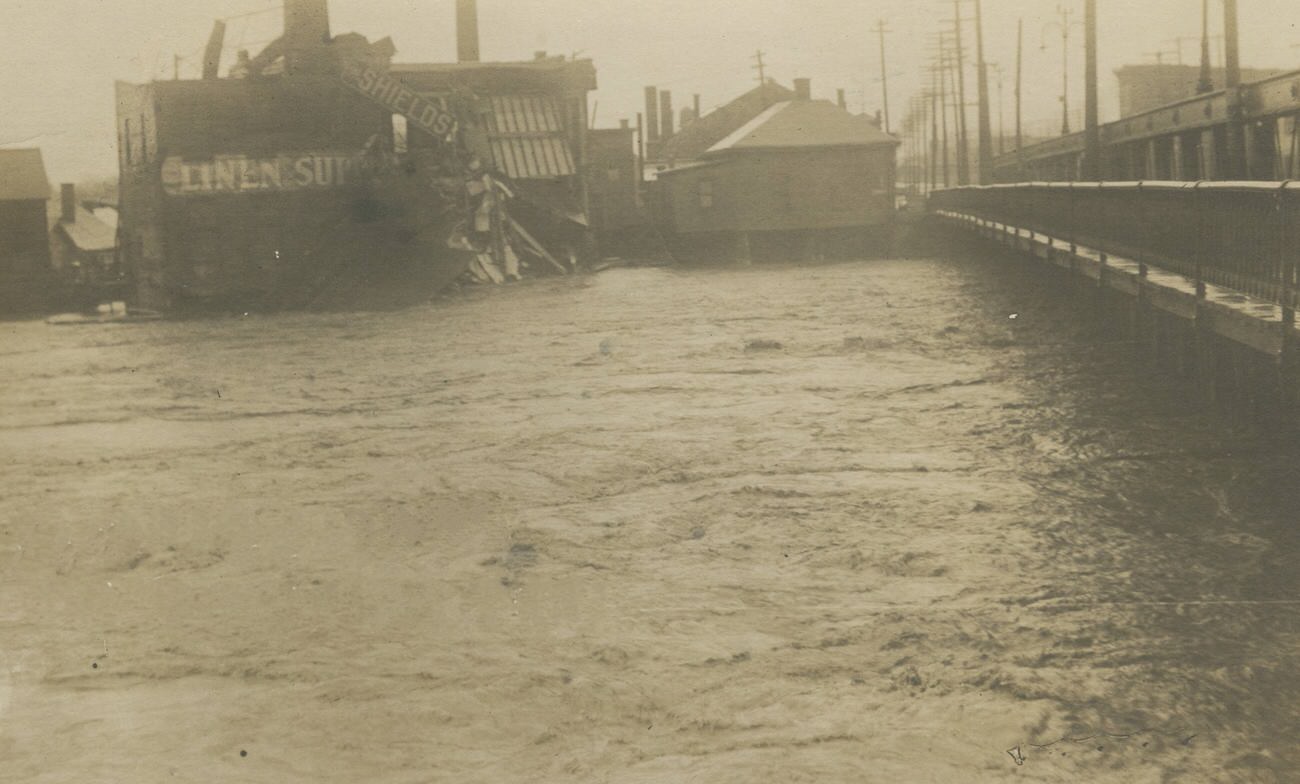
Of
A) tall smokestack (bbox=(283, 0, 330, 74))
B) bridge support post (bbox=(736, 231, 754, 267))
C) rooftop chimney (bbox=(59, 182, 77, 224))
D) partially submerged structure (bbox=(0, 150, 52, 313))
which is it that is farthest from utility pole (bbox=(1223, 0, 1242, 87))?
rooftop chimney (bbox=(59, 182, 77, 224))

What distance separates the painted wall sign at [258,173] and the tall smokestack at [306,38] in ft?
6.70

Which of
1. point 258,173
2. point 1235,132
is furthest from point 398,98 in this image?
point 1235,132

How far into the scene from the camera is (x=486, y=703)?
493cm

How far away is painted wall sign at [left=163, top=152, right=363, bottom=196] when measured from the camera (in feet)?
85.9

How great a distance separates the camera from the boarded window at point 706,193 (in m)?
43.1

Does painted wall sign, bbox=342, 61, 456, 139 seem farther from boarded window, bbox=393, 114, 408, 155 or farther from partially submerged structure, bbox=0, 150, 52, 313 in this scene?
partially submerged structure, bbox=0, 150, 52, 313

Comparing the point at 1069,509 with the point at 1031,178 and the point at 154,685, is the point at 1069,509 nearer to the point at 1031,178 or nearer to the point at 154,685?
the point at 154,685

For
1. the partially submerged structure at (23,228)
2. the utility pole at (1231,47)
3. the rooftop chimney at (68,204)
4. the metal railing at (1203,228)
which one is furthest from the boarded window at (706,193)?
the metal railing at (1203,228)

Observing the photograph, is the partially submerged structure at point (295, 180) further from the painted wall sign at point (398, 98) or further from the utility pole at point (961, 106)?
A: the utility pole at point (961, 106)

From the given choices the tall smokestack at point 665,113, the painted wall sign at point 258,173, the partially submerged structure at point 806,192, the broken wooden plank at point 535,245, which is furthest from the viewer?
the tall smokestack at point 665,113

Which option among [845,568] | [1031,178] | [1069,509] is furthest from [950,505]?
[1031,178]

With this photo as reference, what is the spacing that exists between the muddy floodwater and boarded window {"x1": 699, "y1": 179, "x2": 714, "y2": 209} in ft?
98.2

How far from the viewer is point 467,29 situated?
3834 centimetres

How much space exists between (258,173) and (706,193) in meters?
19.4
